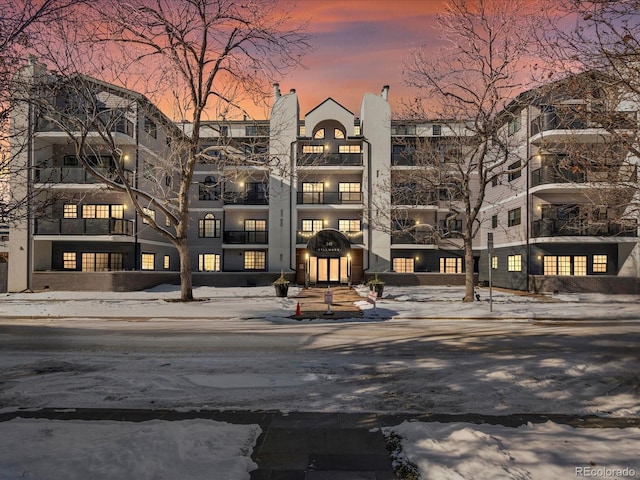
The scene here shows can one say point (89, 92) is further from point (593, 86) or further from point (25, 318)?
point (593, 86)

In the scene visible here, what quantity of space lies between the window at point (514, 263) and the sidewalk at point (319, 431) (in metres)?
27.5

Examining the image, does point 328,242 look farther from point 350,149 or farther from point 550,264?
point 550,264

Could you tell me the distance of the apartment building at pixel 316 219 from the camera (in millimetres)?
28641

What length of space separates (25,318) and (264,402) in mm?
15440

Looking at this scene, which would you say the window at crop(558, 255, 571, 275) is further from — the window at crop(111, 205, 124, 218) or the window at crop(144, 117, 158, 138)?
the window at crop(144, 117, 158, 138)

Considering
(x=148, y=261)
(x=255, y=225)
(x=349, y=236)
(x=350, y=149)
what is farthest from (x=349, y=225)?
(x=148, y=261)

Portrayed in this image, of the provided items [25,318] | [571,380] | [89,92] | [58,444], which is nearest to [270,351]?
[58,444]

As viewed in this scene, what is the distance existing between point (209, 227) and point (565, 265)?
29.6 m

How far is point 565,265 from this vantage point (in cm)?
2920

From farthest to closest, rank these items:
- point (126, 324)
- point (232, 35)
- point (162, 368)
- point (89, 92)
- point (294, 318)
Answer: point (232, 35) → point (89, 92) → point (294, 318) → point (126, 324) → point (162, 368)

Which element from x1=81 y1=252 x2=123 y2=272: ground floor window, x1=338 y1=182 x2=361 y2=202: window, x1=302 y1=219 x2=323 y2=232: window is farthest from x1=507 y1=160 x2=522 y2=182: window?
x1=81 y1=252 x2=123 y2=272: ground floor window

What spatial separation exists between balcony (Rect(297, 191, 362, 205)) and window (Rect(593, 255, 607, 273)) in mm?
18337

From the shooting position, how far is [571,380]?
752 centimetres

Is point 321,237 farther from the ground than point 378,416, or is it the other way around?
point 321,237
